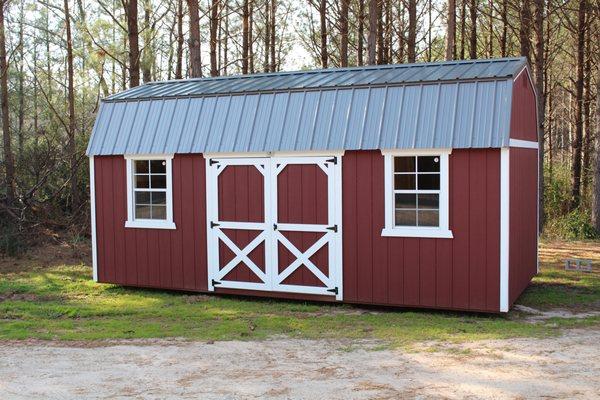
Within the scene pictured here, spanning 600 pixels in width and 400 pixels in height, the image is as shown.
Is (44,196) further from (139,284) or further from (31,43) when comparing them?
(31,43)

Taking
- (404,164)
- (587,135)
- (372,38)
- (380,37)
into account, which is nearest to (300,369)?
(404,164)

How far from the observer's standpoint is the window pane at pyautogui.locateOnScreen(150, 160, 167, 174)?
1042 centimetres

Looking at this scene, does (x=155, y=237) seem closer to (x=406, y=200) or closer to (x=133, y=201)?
(x=133, y=201)

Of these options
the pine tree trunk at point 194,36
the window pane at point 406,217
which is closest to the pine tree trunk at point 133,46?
the pine tree trunk at point 194,36

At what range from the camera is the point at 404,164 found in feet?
29.3

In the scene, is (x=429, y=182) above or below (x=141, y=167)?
below

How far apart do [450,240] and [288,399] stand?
4.05m

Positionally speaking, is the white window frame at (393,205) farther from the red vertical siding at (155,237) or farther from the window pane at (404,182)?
the red vertical siding at (155,237)

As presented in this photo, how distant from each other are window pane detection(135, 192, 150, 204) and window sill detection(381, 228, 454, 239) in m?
3.81

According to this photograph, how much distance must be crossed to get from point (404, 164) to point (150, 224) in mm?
4080

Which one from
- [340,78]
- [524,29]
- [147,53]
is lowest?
[340,78]

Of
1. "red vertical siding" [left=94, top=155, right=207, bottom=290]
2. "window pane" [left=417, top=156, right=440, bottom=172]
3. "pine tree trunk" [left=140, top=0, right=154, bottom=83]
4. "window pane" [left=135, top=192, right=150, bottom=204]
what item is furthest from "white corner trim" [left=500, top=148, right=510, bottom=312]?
"pine tree trunk" [left=140, top=0, right=154, bottom=83]

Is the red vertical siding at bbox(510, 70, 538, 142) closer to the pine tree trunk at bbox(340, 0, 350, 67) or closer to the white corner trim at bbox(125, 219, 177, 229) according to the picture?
the white corner trim at bbox(125, 219, 177, 229)

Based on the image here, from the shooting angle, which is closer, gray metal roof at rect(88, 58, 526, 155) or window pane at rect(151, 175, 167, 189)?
gray metal roof at rect(88, 58, 526, 155)
